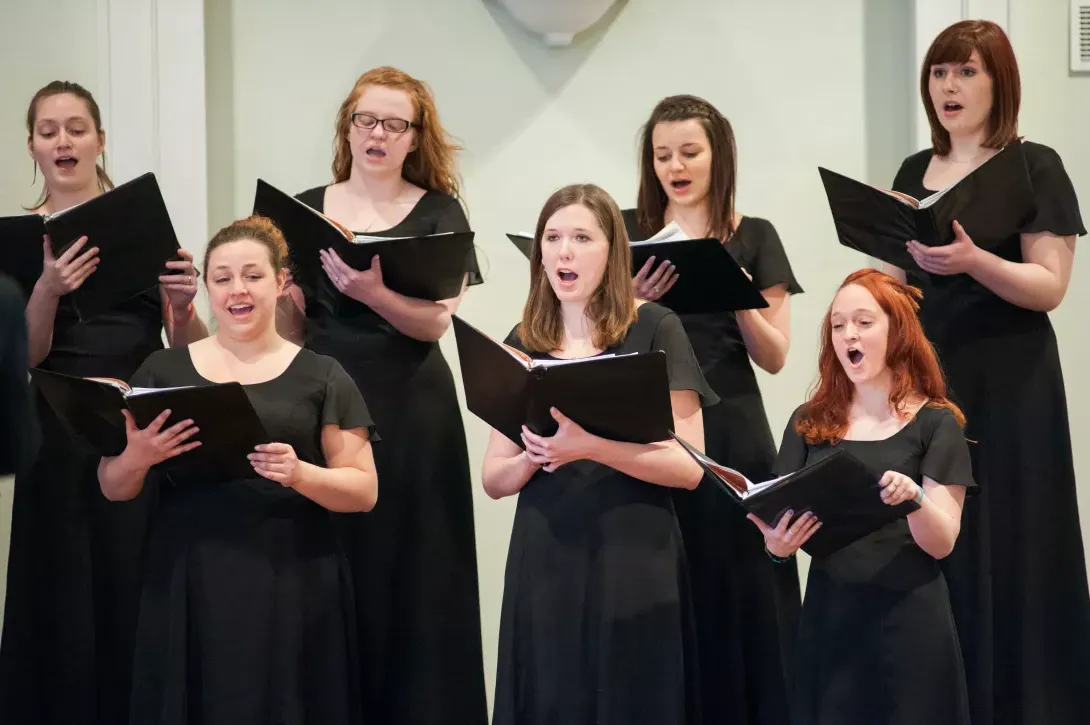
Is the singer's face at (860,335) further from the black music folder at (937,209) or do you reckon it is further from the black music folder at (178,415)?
the black music folder at (178,415)

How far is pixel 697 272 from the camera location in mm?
3162

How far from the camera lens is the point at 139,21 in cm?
426

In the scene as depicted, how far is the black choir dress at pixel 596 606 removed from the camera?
2736 mm

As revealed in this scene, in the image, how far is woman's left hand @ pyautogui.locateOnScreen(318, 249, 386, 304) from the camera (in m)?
3.27

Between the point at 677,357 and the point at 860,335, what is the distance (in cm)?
39

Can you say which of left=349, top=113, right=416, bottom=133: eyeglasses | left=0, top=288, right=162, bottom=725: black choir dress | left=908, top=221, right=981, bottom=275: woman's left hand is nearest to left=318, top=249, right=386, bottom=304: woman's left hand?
left=349, top=113, right=416, bottom=133: eyeglasses

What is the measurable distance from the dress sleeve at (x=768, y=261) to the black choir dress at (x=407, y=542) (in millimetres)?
866

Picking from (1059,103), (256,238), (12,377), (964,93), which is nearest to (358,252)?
(256,238)

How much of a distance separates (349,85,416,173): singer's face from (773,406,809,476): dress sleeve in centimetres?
128

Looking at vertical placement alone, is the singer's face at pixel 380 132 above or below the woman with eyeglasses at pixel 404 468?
above

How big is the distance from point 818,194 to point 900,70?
0.50 meters

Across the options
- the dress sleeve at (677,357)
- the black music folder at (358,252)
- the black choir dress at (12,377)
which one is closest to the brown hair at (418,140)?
the black music folder at (358,252)

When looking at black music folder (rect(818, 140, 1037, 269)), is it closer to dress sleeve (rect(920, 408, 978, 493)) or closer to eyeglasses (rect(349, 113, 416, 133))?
dress sleeve (rect(920, 408, 978, 493))

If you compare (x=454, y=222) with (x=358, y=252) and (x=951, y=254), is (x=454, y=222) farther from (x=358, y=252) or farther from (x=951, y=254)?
(x=951, y=254)
